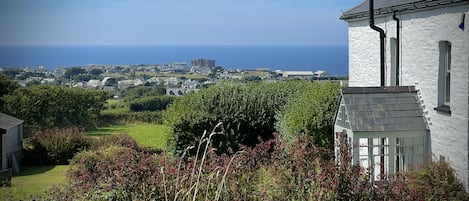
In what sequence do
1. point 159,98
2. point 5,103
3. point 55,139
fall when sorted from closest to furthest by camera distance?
point 55,139
point 5,103
point 159,98

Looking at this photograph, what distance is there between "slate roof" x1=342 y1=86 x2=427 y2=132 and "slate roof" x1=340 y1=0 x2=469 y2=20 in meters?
1.74

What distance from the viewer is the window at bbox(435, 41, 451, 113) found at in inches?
446

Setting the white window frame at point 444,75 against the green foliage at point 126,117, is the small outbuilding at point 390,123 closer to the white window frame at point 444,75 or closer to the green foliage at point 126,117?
the white window frame at point 444,75

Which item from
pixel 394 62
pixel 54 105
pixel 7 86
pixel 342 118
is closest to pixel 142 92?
pixel 54 105

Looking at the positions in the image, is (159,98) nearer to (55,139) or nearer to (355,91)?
(55,139)

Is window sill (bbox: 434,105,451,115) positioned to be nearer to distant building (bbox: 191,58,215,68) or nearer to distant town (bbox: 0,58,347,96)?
distant town (bbox: 0,58,347,96)

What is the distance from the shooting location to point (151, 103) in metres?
30.3

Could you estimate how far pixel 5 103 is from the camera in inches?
982

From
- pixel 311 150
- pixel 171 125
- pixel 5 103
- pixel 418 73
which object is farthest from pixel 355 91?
pixel 5 103

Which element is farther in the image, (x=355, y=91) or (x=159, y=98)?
(x=159, y=98)

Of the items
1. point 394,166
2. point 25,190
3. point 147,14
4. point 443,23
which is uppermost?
point 147,14

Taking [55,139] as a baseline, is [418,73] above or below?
above

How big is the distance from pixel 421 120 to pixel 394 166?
1091mm

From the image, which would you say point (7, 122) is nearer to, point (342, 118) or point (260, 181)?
point (342, 118)
